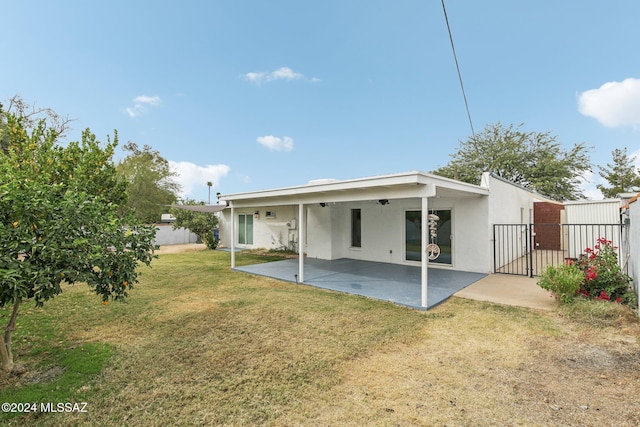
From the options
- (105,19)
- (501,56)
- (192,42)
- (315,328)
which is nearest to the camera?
(315,328)

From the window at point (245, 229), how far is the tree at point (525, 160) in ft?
44.9

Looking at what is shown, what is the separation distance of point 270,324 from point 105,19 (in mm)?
12296

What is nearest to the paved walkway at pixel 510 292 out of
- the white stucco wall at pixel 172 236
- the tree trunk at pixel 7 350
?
the tree trunk at pixel 7 350

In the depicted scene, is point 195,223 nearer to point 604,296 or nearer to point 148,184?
point 148,184

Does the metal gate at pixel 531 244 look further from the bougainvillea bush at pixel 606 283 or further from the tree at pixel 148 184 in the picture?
the tree at pixel 148 184

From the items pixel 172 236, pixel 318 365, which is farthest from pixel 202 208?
pixel 318 365

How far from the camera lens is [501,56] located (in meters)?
11.5

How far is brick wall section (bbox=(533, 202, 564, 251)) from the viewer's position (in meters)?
14.0

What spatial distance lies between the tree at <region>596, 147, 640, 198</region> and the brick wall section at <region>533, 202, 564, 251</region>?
43.7 ft

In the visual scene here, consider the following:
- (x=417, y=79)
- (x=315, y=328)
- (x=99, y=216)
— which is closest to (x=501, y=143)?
(x=417, y=79)

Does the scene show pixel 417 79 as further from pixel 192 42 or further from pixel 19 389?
pixel 19 389

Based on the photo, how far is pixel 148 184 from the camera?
2711 cm

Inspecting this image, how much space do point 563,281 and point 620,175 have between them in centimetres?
2566

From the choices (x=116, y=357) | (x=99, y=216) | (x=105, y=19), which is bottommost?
(x=116, y=357)
